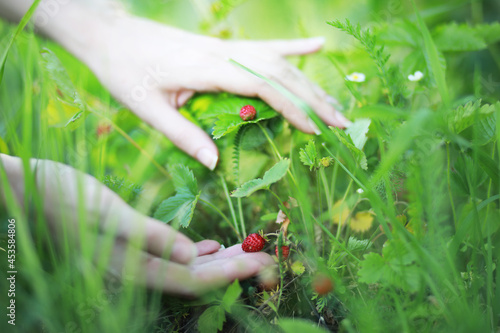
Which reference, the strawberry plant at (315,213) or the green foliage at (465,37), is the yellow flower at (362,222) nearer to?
the strawberry plant at (315,213)

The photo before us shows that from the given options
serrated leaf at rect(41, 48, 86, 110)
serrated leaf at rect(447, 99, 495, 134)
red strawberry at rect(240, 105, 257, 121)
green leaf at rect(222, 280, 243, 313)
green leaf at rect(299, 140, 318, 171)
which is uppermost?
serrated leaf at rect(41, 48, 86, 110)

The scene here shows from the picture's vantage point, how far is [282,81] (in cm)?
122

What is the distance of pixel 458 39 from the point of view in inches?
52.0

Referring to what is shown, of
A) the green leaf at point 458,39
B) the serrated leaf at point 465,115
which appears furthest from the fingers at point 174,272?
the green leaf at point 458,39

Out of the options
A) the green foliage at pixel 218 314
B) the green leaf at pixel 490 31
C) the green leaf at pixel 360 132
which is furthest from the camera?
the green leaf at pixel 490 31

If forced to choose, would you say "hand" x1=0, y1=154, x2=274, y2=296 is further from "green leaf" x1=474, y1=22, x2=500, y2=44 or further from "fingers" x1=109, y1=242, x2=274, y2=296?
"green leaf" x1=474, y1=22, x2=500, y2=44

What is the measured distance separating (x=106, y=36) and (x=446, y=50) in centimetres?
129

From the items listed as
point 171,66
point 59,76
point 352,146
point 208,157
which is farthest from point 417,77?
point 59,76

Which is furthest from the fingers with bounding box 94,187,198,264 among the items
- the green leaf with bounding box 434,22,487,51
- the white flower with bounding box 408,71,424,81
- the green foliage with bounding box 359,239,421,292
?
the green leaf with bounding box 434,22,487,51

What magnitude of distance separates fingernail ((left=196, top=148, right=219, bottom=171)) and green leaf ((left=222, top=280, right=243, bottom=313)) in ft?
1.40

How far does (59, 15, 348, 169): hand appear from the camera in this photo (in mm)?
1170

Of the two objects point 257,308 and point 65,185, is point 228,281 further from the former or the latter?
point 65,185

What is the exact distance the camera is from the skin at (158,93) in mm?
822

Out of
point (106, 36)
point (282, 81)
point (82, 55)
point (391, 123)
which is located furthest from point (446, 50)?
point (82, 55)
